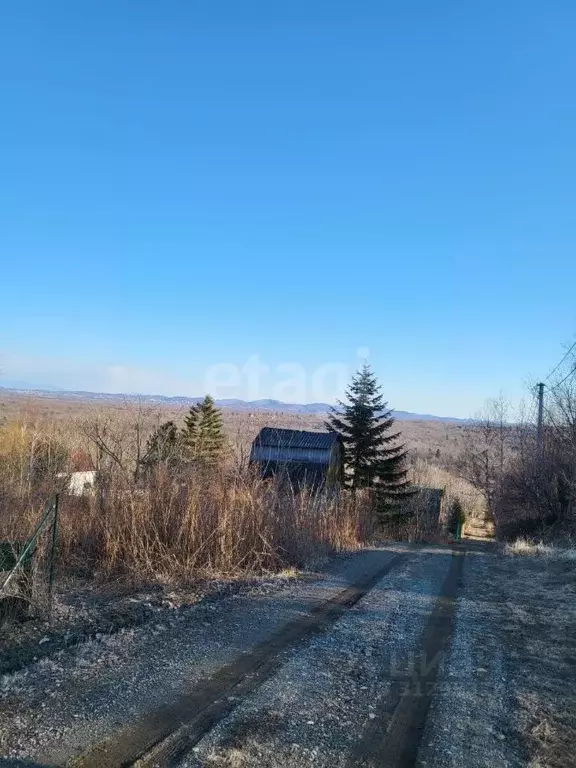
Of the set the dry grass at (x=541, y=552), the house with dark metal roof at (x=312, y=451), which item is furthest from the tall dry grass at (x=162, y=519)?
the house with dark metal roof at (x=312, y=451)

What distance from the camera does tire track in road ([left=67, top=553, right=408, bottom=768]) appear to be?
3359 mm

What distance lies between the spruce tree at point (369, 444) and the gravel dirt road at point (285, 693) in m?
27.7

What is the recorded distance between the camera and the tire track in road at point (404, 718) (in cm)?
350

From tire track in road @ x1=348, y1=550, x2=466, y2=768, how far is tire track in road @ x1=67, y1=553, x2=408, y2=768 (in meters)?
1.01

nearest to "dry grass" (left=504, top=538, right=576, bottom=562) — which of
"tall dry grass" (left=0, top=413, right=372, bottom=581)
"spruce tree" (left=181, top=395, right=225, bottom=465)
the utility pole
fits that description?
"tall dry grass" (left=0, top=413, right=372, bottom=581)

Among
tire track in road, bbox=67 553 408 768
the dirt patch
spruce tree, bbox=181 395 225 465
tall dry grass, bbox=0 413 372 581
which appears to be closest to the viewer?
tire track in road, bbox=67 553 408 768

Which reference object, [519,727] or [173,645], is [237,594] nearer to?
[173,645]

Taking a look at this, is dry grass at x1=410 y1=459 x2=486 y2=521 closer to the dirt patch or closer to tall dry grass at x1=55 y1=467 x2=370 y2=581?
tall dry grass at x1=55 y1=467 x2=370 y2=581

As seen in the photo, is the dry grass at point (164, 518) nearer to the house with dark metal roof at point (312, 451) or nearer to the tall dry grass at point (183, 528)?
the tall dry grass at point (183, 528)

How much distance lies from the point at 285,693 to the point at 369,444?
3114 cm

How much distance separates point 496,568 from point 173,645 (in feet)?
30.7

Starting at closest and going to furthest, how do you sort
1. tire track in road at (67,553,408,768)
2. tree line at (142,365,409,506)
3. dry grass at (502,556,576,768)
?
tire track in road at (67,553,408,768) < dry grass at (502,556,576,768) < tree line at (142,365,409,506)

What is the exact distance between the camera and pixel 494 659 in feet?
18.2

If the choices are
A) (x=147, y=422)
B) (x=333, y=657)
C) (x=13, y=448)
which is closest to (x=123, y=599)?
(x=333, y=657)
